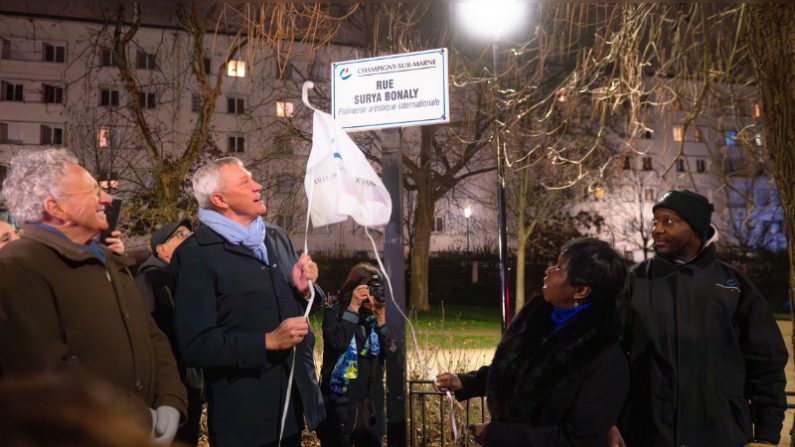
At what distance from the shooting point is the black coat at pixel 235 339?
120 inches

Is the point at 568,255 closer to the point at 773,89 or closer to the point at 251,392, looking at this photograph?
the point at 251,392

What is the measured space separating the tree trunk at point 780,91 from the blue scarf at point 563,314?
2798 millimetres

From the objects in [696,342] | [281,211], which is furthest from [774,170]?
[281,211]

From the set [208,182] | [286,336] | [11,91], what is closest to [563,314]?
[286,336]

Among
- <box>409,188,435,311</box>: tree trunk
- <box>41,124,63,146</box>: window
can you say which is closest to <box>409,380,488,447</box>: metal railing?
<box>409,188,435,311</box>: tree trunk

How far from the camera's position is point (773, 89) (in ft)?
15.6

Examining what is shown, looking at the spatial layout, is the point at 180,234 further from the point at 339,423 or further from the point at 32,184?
the point at 32,184

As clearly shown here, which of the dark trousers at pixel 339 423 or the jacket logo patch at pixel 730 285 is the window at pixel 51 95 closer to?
the dark trousers at pixel 339 423

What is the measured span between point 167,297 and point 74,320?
1.72 metres

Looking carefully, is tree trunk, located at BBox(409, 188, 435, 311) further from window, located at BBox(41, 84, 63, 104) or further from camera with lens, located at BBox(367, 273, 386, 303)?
window, located at BBox(41, 84, 63, 104)

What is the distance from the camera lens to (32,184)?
2.66 m

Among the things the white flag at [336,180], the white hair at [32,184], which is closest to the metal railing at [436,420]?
the white flag at [336,180]

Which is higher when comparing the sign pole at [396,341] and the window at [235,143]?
the window at [235,143]

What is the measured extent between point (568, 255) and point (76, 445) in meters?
2.37
